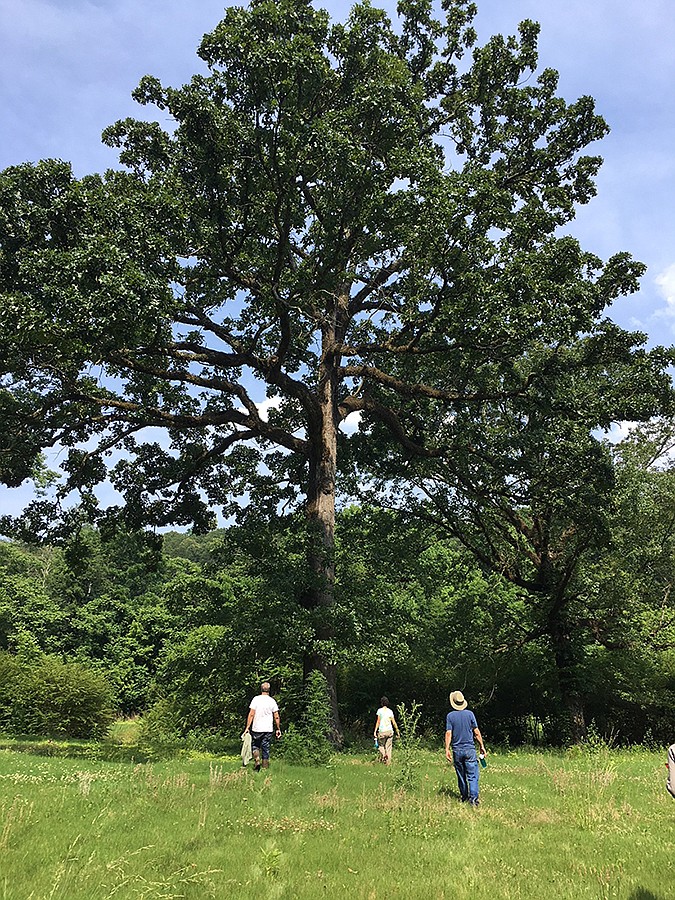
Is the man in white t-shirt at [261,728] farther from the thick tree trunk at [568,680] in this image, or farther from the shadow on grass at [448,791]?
the thick tree trunk at [568,680]

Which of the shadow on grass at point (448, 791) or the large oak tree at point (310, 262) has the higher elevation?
the large oak tree at point (310, 262)

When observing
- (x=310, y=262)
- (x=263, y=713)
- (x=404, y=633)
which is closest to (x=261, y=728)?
(x=263, y=713)

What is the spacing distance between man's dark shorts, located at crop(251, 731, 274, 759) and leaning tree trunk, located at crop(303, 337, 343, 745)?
113 inches

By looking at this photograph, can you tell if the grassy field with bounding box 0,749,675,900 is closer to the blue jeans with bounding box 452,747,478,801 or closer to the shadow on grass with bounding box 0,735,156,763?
the blue jeans with bounding box 452,747,478,801

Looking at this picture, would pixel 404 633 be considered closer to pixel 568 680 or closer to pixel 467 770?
pixel 467 770

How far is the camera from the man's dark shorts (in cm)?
1289

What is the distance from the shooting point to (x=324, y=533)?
17766 millimetres

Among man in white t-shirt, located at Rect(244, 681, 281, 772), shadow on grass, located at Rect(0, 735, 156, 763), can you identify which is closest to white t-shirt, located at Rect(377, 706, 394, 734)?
man in white t-shirt, located at Rect(244, 681, 281, 772)

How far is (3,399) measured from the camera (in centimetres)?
1511

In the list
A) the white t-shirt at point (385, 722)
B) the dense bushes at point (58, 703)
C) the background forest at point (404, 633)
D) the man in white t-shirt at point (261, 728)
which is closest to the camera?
the man in white t-shirt at point (261, 728)

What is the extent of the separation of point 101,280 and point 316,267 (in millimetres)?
6446

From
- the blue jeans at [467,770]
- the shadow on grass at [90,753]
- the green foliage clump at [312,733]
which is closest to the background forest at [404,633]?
the green foliage clump at [312,733]

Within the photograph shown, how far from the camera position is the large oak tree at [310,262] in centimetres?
1341

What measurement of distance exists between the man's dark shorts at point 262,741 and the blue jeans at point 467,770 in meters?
4.58
